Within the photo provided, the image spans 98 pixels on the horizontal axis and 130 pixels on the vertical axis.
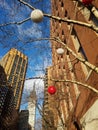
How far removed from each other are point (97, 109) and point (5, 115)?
291ft

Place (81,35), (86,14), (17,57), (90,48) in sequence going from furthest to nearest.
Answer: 1. (17,57)
2. (81,35)
3. (86,14)
4. (90,48)

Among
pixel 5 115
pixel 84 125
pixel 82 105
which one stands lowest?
pixel 84 125

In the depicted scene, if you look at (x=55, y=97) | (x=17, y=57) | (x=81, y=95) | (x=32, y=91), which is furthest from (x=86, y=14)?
(x=17, y=57)

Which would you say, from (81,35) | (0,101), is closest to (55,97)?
(81,35)

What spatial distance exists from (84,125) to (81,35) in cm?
355

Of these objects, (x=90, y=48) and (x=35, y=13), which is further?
(x=90, y=48)

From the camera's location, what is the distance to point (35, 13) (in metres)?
4.21

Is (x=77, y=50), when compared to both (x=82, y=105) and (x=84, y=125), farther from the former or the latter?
(x=84, y=125)

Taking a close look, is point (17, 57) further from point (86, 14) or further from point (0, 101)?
point (86, 14)

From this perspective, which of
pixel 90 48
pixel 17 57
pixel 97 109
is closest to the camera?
pixel 97 109

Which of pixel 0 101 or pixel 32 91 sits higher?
pixel 0 101

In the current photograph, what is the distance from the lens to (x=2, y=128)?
6662 centimetres

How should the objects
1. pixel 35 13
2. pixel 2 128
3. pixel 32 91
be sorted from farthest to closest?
pixel 2 128, pixel 32 91, pixel 35 13

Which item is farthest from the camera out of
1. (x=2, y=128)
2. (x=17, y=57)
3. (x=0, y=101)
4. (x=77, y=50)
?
(x=17, y=57)
